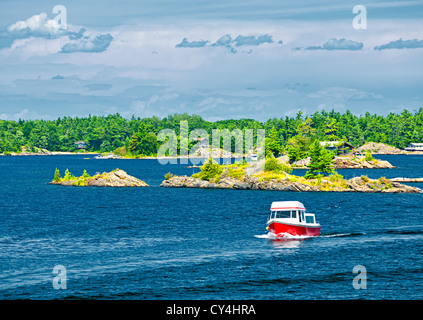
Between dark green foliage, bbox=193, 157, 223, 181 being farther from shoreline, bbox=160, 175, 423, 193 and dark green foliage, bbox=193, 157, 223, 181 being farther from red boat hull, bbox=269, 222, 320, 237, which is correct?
red boat hull, bbox=269, 222, 320, 237

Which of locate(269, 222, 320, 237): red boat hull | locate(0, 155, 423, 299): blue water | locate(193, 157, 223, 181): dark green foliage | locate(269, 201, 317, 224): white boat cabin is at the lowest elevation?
locate(0, 155, 423, 299): blue water

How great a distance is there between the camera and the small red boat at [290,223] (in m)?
75.6

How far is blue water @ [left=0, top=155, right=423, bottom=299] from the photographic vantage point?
2030 inches

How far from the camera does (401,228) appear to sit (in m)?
85.9

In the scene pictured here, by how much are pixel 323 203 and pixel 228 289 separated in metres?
73.4

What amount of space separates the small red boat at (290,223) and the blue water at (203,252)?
197 cm

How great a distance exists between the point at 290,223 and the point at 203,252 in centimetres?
1414

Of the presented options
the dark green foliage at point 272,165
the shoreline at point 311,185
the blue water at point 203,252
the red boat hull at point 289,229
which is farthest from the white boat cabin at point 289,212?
the dark green foliage at point 272,165

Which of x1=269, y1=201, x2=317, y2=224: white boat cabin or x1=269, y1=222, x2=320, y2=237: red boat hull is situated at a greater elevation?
x1=269, y1=201, x2=317, y2=224: white boat cabin

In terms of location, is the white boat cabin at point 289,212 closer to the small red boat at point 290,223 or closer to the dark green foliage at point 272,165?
the small red boat at point 290,223

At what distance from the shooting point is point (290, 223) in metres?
75.5

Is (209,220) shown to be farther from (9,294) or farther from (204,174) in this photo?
(204,174)

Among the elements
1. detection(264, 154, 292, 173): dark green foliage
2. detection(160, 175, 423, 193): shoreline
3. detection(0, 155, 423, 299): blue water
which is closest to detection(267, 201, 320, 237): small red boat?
detection(0, 155, 423, 299): blue water

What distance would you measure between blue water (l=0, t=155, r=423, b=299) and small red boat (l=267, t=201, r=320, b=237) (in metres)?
1.97
